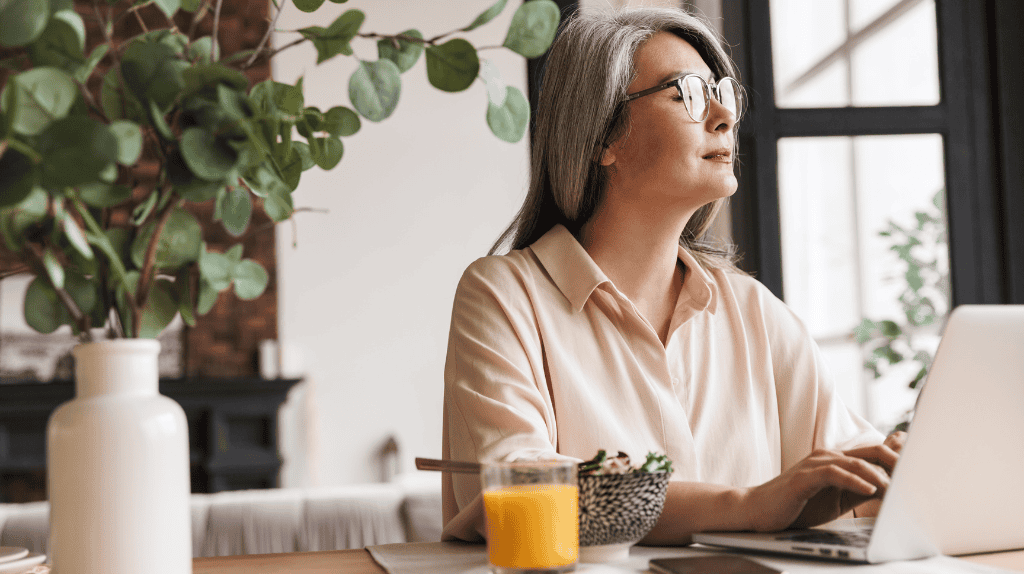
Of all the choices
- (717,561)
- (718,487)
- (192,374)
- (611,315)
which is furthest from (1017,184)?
(192,374)

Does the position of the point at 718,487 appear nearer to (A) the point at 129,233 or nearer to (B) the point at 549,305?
(B) the point at 549,305

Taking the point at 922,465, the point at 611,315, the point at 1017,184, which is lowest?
the point at 922,465

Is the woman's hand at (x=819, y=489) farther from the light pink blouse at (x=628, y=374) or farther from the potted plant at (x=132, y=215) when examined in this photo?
the potted plant at (x=132, y=215)

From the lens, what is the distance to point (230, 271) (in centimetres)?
69

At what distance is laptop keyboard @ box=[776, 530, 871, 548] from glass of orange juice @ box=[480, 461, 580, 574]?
0.79 feet

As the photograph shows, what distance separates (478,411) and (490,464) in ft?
1.04

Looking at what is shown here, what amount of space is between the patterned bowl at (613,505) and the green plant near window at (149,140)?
0.32 metres

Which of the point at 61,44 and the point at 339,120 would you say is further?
the point at 339,120

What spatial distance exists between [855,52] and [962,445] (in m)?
3.95

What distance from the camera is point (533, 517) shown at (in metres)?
0.73

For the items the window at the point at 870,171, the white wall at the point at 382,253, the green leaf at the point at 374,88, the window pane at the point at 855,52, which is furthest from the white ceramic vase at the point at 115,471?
the white wall at the point at 382,253

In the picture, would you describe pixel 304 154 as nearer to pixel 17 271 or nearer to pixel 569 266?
pixel 17 271

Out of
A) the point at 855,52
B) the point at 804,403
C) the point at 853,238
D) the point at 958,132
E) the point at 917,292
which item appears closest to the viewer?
the point at 804,403

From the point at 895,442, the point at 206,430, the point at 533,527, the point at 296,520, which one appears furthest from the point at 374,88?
the point at 206,430
